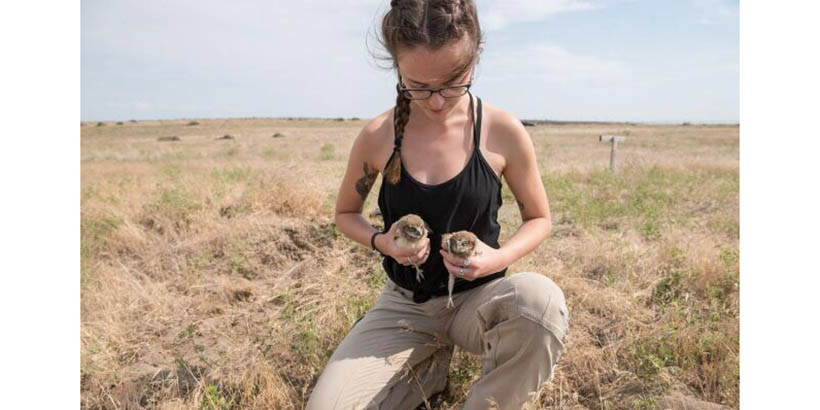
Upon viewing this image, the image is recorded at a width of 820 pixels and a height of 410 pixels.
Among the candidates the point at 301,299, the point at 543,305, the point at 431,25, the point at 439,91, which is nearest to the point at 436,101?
the point at 439,91

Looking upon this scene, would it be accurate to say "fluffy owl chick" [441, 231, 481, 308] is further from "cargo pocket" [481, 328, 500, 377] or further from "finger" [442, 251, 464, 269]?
"cargo pocket" [481, 328, 500, 377]

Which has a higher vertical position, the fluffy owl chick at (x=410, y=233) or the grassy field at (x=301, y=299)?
the fluffy owl chick at (x=410, y=233)

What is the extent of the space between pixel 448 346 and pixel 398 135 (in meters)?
1.15

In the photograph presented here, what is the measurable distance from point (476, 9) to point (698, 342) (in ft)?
7.41

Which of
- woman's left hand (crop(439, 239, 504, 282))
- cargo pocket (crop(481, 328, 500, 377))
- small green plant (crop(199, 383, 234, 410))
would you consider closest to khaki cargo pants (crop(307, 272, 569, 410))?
cargo pocket (crop(481, 328, 500, 377))

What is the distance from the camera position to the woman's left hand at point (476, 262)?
2.24m

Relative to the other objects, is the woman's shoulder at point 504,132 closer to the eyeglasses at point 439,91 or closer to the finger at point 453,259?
the eyeglasses at point 439,91

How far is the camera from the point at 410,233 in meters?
2.26

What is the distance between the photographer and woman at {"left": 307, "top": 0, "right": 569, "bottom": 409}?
2244 millimetres

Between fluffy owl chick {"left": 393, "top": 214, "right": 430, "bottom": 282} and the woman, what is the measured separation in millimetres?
43

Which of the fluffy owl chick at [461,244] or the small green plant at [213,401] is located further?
the small green plant at [213,401]

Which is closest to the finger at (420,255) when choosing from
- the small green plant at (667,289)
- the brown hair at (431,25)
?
the brown hair at (431,25)

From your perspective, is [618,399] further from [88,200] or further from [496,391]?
[88,200]

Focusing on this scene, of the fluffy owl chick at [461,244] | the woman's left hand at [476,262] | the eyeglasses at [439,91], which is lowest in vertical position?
the woman's left hand at [476,262]
